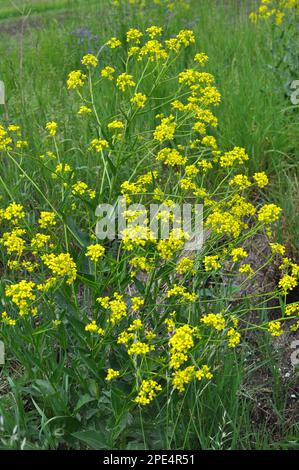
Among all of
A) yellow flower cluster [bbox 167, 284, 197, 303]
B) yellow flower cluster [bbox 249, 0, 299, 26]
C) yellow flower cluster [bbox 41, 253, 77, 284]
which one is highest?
yellow flower cluster [bbox 249, 0, 299, 26]

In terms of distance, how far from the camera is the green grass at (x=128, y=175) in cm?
243

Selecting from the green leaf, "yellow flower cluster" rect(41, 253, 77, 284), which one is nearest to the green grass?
the green leaf

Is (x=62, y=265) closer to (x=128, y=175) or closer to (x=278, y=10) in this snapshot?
(x=128, y=175)

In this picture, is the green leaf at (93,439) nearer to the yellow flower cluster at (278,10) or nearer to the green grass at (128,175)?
the green grass at (128,175)

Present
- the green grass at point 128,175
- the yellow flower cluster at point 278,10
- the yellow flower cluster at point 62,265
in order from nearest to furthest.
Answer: the yellow flower cluster at point 62,265 < the green grass at point 128,175 < the yellow flower cluster at point 278,10

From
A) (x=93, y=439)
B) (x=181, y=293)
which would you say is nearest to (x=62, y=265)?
(x=181, y=293)

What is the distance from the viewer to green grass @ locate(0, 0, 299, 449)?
7.98 ft

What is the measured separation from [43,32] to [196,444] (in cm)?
465

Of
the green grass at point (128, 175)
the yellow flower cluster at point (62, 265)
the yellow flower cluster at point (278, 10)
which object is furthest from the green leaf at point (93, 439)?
the yellow flower cluster at point (278, 10)

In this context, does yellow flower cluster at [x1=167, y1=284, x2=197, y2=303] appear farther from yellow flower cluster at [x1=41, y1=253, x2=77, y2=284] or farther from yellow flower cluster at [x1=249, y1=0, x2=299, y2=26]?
yellow flower cluster at [x1=249, y1=0, x2=299, y2=26]

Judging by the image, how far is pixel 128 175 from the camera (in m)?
3.75

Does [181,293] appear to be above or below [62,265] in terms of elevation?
below

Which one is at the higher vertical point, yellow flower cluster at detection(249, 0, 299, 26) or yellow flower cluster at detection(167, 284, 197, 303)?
yellow flower cluster at detection(249, 0, 299, 26)
